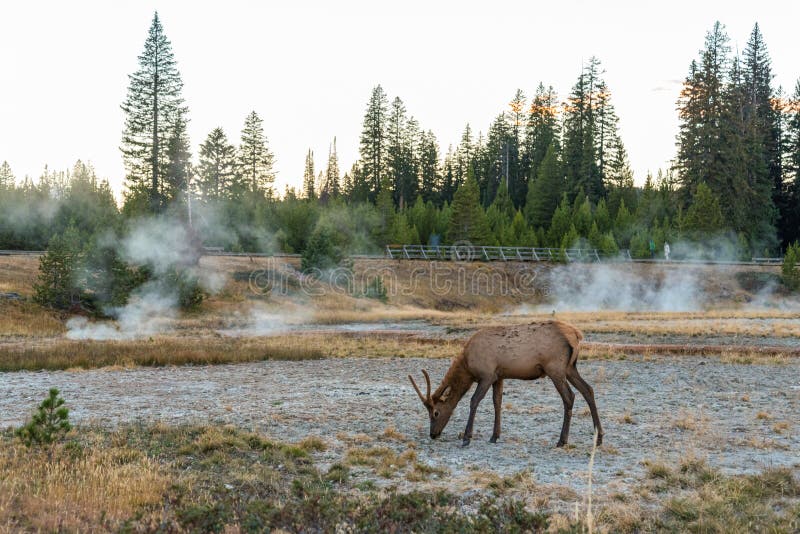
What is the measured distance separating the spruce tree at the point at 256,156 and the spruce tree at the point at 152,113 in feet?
107

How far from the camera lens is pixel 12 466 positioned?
8906mm

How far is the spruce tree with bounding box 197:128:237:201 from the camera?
82.0m

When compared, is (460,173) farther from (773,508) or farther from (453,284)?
(773,508)

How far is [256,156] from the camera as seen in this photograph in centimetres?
9294

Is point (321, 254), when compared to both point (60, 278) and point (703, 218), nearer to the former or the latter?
point (60, 278)

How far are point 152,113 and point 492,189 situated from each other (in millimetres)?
54156

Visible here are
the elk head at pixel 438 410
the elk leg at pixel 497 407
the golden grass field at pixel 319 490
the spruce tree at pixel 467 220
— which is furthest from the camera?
the spruce tree at pixel 467 220

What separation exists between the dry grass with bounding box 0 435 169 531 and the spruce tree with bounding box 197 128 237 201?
7421 cm

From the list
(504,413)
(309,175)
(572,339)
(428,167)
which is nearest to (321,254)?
(504,413)

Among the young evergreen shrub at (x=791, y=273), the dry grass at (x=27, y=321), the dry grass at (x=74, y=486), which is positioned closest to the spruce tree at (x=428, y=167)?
the young evergreen shrub at (x=791, y=273)

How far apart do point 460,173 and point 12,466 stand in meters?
99.2

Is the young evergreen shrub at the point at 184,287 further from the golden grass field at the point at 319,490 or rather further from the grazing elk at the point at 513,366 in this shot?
the grazing elk at the point at 513,366

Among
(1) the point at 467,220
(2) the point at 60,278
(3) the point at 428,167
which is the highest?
(3) the point at 428,167

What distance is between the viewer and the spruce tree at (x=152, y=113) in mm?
57906
